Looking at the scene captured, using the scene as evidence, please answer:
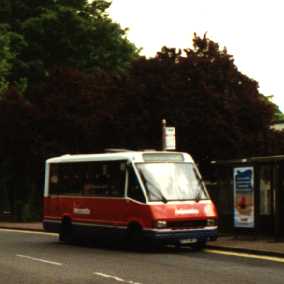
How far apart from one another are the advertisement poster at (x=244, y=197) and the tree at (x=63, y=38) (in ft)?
98.1

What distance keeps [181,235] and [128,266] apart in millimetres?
3355

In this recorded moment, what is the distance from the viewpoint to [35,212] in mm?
42562

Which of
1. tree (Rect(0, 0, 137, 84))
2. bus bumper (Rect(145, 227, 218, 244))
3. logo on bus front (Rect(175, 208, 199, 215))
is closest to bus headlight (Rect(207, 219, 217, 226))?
bus bumper (Rect(145, 227, 218, 244))

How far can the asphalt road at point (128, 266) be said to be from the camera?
14.4 meters

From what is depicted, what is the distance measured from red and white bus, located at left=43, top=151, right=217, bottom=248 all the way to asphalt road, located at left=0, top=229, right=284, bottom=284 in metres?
0.53

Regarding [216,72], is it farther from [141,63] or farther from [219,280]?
[219,280]

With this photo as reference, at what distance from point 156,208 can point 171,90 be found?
1596cm

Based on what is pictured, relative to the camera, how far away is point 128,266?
1673 centimetres

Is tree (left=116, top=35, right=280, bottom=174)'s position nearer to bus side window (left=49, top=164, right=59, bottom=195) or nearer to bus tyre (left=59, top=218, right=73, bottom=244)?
bus side window (left=49, top=164, right=59, bottom=195)

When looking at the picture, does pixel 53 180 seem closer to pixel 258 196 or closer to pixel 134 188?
pixel 134 188

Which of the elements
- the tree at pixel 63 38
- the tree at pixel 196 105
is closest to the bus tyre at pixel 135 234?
the tree at pixel 196 105

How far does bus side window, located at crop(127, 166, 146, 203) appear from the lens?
2041 centimetres

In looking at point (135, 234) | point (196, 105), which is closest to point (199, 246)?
point (135, 234)

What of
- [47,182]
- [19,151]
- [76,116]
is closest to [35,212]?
[19,151]
